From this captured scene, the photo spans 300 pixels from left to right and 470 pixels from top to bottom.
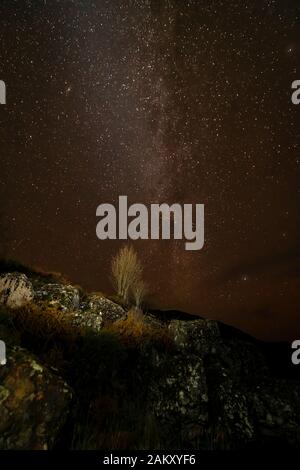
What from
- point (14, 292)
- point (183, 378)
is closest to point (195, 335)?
point (183, 378)

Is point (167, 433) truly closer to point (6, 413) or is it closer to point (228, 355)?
point (228, 355)

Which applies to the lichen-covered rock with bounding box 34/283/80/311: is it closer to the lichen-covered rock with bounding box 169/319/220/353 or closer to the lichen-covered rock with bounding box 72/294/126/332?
the lichen-covered rock with bounding box 72/294/126/332

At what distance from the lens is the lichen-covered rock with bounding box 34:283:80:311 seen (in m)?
11.2

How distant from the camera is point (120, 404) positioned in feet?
25.5

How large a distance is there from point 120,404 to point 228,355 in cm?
397

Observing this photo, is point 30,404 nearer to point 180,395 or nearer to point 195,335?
point 180,395

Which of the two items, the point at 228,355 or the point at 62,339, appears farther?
the point at 228,355

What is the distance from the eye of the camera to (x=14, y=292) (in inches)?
413

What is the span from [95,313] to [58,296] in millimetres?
1611

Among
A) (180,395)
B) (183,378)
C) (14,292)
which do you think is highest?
Answer: (14,292)

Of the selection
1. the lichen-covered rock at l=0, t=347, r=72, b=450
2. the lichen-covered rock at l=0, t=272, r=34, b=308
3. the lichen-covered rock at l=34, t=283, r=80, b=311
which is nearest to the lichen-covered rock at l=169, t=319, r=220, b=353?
the lichen-covered rock at l=34, t=283, r=80, b=311

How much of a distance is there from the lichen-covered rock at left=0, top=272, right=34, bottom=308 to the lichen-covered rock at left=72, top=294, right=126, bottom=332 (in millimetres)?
1433

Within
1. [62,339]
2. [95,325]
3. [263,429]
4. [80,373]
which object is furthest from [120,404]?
[263,429]
